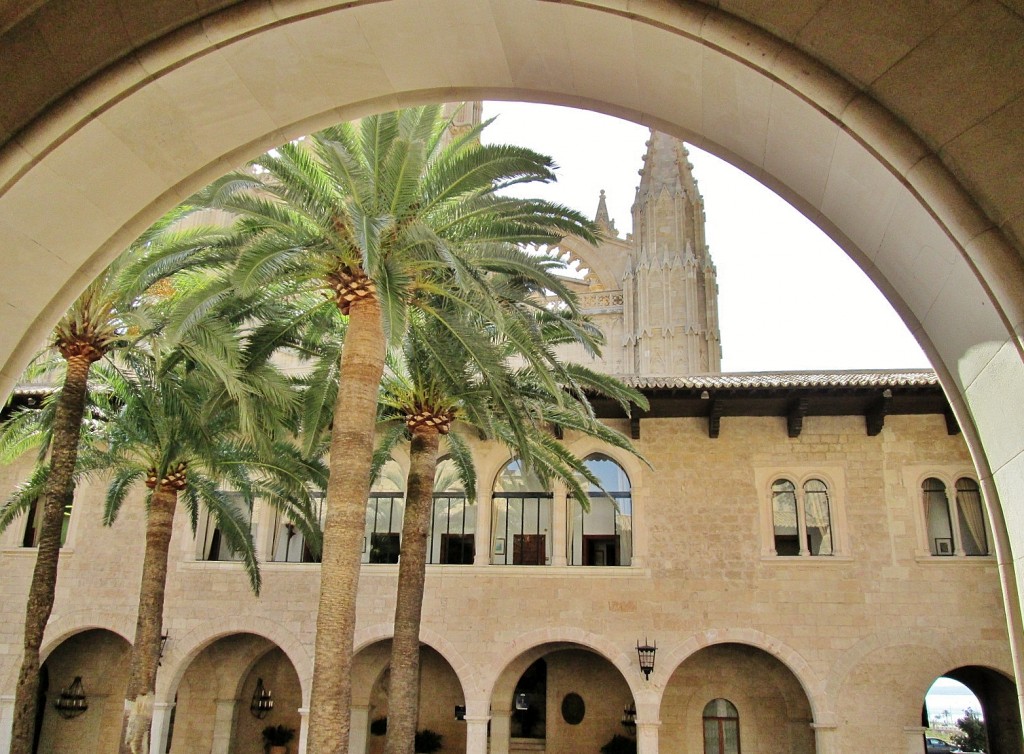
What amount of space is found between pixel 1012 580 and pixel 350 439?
826cm

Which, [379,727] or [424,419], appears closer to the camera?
[424,419]

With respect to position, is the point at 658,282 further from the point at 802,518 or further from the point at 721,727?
the point at 721,727

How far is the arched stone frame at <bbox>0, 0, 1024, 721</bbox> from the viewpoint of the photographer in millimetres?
3248

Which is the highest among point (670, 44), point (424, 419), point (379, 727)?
point (424, 419)

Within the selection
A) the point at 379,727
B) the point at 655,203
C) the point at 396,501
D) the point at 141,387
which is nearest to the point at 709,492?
the point at 396,501

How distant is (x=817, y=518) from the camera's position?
1783 centimetres

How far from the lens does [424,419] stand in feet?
44.9

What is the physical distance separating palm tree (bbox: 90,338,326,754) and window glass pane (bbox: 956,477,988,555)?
12.1 meters

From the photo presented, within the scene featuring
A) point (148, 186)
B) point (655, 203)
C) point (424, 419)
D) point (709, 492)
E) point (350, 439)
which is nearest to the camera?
point (148, 186)

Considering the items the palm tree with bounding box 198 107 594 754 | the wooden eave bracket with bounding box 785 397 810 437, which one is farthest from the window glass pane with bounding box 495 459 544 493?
the palm tree with bounding box 198 107 594 754

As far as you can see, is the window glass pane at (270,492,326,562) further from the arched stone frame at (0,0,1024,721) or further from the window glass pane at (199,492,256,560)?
the arched stone frame at (0,0,1024,721)

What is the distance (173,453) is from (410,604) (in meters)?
4.70

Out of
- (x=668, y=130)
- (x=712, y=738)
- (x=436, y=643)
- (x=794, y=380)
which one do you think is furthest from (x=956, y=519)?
(x=668, y=130)

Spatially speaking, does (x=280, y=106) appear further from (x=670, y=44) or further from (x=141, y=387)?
(x=141, y=387)
